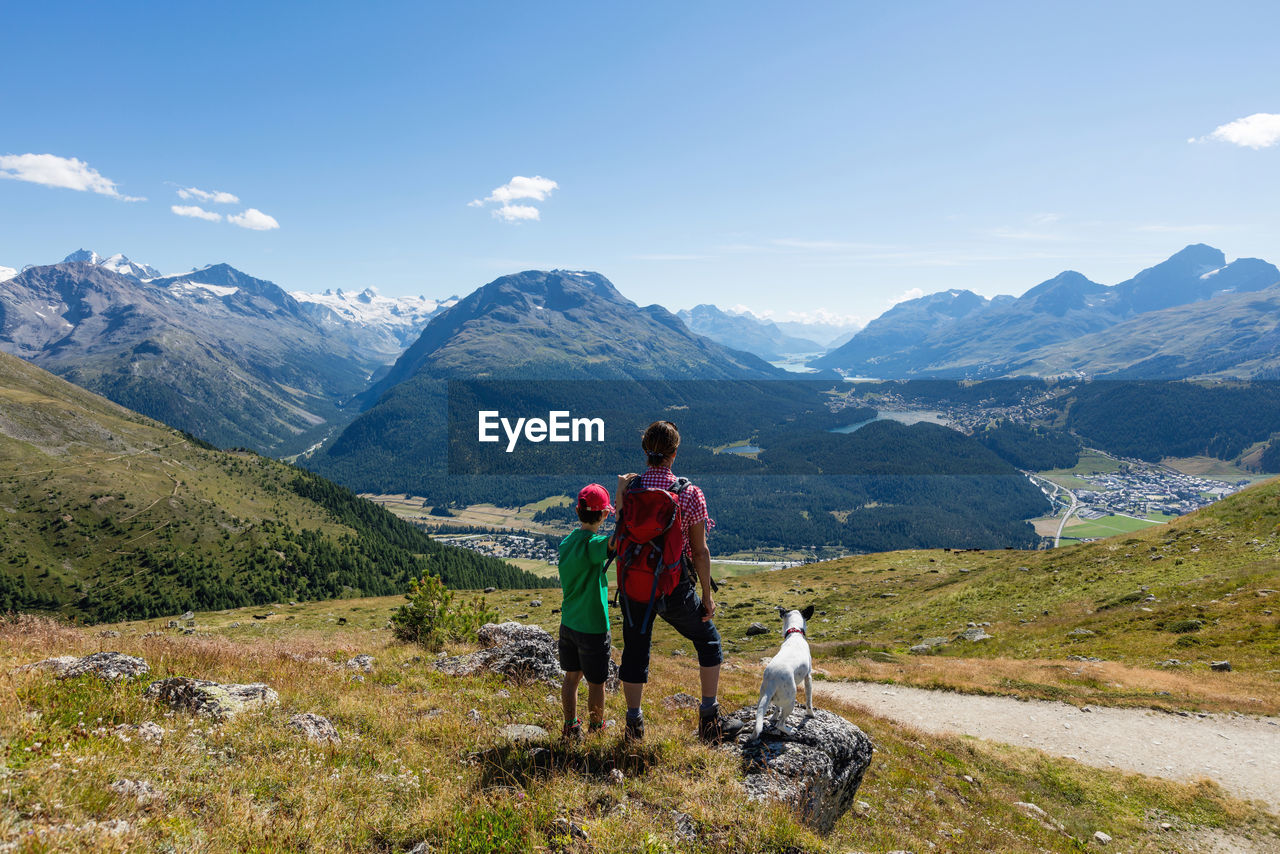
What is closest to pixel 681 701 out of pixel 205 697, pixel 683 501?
pixel 683 501

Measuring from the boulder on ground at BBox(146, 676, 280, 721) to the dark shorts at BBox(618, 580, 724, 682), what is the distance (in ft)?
20.5

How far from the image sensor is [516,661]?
566 inches

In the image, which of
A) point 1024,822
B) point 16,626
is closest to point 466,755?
point 1024,822

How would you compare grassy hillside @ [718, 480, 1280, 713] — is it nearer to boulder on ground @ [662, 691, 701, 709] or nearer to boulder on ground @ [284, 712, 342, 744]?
boulder on ground @ [662, 691, 701, 709]

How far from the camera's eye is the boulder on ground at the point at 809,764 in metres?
7.96

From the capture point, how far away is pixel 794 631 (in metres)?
10.6

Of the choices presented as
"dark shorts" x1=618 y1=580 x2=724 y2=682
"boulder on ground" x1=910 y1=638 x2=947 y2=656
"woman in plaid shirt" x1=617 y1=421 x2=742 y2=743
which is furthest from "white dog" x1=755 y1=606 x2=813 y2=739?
"boulder on ground" x1=910 y1=638 x2=947 y2=656

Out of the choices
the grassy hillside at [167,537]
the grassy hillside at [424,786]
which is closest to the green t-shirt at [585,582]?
the grassy hillside at [424,786]

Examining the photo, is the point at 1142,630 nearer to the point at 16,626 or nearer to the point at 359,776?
the point at 359,776

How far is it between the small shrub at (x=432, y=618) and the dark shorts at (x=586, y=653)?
1143cm

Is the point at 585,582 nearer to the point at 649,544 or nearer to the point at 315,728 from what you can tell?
the point at 649,544

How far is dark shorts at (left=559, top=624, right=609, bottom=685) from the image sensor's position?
8234 millimetres

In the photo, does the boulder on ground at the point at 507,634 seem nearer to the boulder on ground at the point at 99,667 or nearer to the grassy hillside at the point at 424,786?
the grassy hillside at the point at 424,786

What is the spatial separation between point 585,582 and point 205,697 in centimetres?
644
